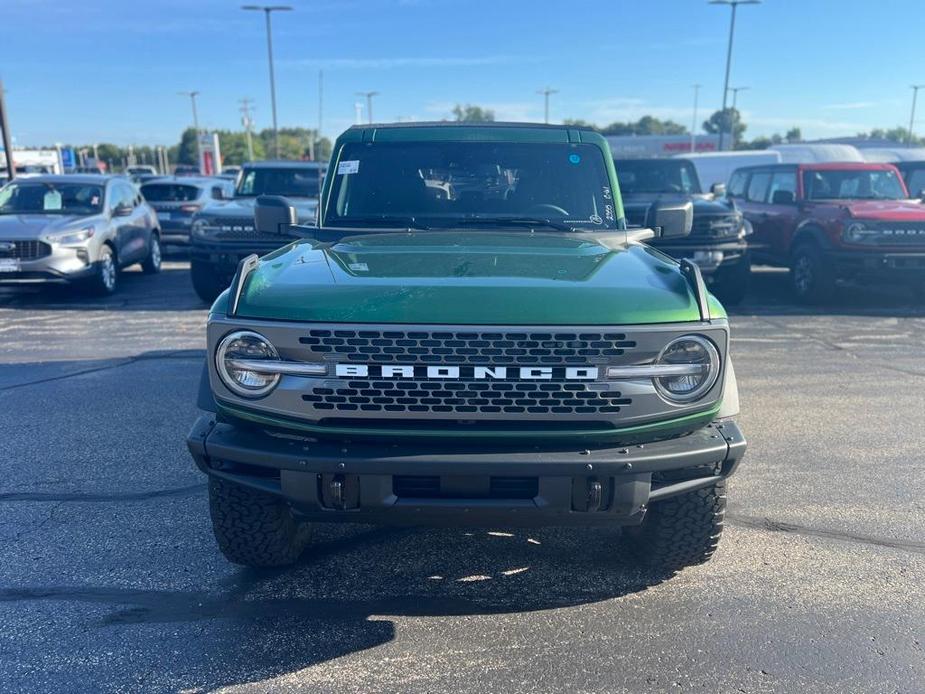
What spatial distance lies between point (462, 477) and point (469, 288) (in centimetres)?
68

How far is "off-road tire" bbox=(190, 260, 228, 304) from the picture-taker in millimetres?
10148

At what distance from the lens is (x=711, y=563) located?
3633 millimetres

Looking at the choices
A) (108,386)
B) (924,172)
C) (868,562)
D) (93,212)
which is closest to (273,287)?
(868,562)

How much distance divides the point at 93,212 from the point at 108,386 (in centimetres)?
582

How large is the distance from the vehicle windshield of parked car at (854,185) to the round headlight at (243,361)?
10.5 meters

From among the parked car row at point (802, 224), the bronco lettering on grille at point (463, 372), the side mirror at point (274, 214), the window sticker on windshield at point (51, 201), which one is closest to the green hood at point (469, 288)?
the bronco lettering on grille at point (463, 372)

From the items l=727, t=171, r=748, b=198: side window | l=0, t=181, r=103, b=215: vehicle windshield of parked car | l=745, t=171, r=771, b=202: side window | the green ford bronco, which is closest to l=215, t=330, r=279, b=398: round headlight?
the green ford bronco

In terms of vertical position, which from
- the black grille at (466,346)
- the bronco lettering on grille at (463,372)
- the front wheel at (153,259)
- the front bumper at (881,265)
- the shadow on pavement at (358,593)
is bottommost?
the shadow on pavement at (358,593)

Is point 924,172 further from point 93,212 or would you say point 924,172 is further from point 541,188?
point 93,212

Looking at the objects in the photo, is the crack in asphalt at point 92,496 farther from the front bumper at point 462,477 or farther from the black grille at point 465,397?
the black grille at point 465,397

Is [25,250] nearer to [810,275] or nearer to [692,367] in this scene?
[692,367]

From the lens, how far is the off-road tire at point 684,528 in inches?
127

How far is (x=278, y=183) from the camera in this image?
37.8 ft

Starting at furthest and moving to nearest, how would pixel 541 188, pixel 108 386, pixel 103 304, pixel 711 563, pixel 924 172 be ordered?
pixel 924 172
pixel 103 304
pixel 108 386
pixel 541 188
pixel 711 563
